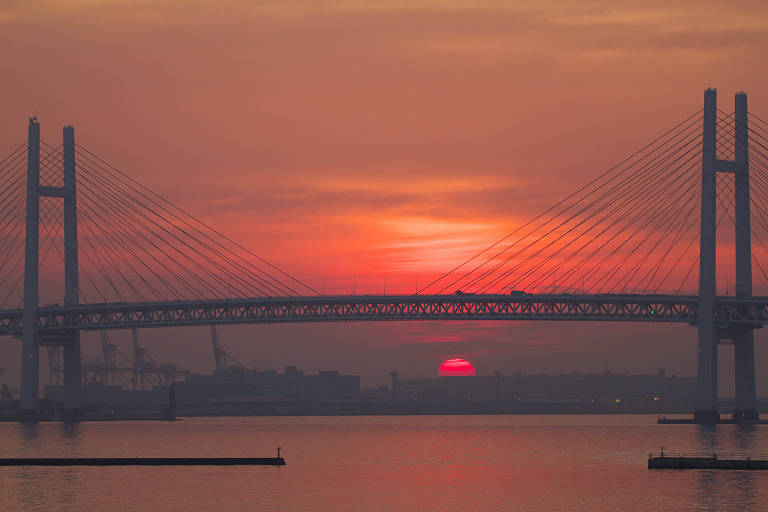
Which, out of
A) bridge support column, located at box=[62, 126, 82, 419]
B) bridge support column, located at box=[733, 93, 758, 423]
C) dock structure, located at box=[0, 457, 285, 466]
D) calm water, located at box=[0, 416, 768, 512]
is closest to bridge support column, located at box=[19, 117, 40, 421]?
bridge support column, located at box=[62, 126, 82, 419]

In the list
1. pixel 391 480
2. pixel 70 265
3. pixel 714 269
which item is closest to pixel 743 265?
pixel 714 269

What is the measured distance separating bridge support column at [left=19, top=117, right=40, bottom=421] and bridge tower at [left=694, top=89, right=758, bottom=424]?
173 ft

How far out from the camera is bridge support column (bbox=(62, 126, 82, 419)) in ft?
362

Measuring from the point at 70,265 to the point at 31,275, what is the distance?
445 cm

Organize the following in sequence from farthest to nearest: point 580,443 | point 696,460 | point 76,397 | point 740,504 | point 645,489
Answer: point 76,397
point 580,443
point 696,460
point 645,489
point 740,504

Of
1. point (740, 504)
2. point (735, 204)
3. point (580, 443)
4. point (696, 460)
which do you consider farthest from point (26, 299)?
point (740, 504)

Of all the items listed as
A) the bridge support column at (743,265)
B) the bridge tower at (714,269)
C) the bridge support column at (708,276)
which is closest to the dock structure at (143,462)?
the bridge support column at (708,276)

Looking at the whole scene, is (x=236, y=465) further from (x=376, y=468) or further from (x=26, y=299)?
(x=26, y=299)

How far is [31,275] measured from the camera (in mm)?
106625

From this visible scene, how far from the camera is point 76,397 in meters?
119

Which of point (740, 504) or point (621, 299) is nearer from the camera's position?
point (740, 504)

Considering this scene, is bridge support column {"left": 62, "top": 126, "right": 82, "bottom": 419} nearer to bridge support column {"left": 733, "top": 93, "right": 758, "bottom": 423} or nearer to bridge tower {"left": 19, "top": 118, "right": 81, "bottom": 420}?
bridge tower {"left": 19, "top": 118, "right": 81, "bottom": 420}

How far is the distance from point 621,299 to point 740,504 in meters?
59.3

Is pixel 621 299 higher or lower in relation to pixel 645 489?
higher
